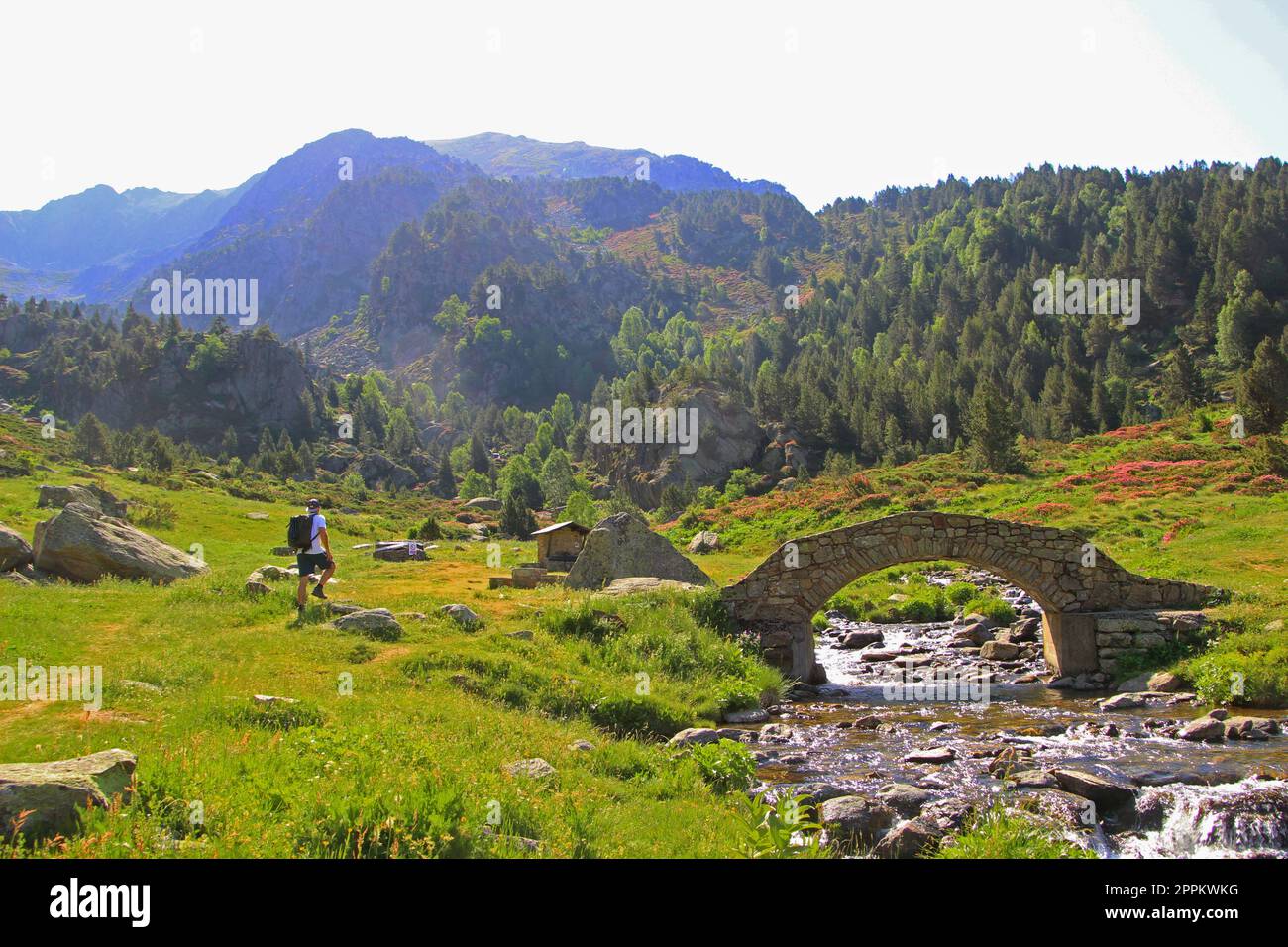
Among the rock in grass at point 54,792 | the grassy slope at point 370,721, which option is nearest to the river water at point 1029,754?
the grassy slope at point 370,721

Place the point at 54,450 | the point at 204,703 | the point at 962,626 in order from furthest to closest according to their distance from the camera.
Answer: the point at 54,450
the point at 962,626
the point at 204,703

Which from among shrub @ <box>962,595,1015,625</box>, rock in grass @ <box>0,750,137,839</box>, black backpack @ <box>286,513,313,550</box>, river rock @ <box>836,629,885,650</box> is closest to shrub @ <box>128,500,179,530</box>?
black backpack @ <box>286,513,313,550</box>

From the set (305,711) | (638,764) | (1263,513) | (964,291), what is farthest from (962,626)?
(964,291)

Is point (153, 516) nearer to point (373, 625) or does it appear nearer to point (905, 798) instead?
point (373, 625)

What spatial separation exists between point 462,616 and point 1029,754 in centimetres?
1250

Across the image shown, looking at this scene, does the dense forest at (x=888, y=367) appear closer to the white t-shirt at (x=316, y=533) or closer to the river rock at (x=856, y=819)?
the white t-shirt at (x=316, y=533)

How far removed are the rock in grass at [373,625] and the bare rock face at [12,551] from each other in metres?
9.38

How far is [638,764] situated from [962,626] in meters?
19.4

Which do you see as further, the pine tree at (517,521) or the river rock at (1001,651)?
the pine tree at (517,521)

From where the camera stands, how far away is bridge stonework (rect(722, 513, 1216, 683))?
2127 cm

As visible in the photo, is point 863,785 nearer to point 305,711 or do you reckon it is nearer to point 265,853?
point 305,711

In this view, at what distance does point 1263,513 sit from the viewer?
3547cm

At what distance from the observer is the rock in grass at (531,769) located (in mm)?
11141

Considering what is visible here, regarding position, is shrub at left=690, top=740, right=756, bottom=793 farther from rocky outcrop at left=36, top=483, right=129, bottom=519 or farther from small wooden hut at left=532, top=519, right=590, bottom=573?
rocky outcrop at left=36, top=483, right=129, bottom=519
